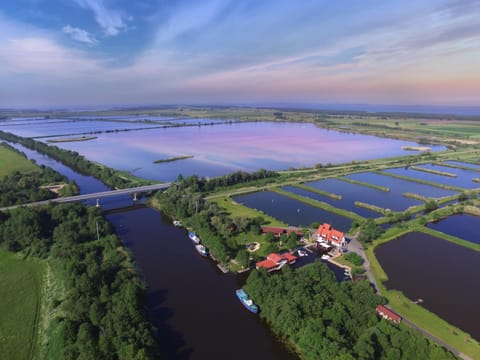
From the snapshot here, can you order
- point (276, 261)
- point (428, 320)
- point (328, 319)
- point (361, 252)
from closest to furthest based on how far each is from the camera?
point (328, 319) → point (428, 320) → point (276, 261) → point (361, 252)

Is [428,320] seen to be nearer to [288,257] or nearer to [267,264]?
[288,257]

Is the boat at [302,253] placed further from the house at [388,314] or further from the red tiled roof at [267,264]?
the house at [388,314]

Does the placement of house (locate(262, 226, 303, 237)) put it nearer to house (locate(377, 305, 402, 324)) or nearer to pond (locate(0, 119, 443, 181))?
house (locate(377, 305, 402, 324))

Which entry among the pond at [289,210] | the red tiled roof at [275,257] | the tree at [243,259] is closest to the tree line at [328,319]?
the red tiled roof at [275,257]

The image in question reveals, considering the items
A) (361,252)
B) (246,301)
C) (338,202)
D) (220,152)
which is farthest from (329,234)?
(220,152)

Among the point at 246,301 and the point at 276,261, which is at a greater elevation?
the point at 276,261

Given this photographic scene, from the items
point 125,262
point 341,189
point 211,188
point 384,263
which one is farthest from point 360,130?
point 125,262

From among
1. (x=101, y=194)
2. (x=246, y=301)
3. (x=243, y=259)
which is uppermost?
(x=101, y=194)

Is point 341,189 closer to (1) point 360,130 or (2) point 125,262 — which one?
(2) point 125,262
